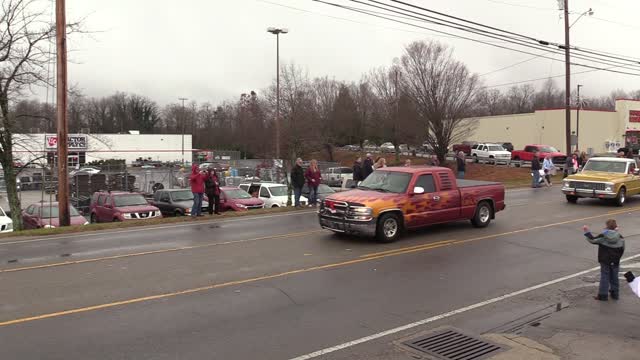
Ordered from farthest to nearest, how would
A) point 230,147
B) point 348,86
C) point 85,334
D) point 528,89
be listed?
point 528,89 < point 230,147 < point 348,86 < point 85,334

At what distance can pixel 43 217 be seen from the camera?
20.0 m

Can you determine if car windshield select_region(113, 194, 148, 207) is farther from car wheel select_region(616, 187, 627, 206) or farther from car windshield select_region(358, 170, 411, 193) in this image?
car wheel select_region(616, 187, 627, 206)

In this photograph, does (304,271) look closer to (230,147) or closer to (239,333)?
(239,333)

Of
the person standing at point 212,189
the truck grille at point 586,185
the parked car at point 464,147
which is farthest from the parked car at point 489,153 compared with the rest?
the person standing at point 212,189

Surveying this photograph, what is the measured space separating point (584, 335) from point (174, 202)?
1755 centimetres

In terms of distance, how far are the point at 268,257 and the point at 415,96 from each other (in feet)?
136

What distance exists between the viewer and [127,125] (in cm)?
12594

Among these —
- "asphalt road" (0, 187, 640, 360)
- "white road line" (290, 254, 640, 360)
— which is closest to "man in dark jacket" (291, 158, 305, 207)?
"asphalt road" (0, 187, 640, 360)

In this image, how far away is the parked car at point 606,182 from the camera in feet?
60.9

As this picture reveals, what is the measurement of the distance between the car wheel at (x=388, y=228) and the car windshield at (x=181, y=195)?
1190cm

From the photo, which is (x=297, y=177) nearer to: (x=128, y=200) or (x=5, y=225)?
(x=128, y=200)

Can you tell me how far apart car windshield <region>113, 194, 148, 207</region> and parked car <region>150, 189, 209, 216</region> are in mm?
927

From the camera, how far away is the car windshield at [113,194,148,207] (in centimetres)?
2031

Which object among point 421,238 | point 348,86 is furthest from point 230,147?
point 421,238
